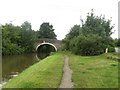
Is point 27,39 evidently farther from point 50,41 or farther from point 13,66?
point 13,66

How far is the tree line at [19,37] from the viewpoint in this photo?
80125 millimetres

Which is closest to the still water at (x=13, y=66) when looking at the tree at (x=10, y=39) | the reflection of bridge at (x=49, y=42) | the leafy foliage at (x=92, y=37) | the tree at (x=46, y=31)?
the leafy foliage at (x=92, y=37)

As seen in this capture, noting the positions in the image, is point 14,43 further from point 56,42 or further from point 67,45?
point 67,45

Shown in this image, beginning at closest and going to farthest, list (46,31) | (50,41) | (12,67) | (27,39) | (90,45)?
(12,67)
(90,45)
(27,39)
(50,41)
(46,31)

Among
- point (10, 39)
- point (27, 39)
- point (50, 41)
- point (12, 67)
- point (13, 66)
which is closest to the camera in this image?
point (12, 67)

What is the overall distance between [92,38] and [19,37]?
4689 centimetres

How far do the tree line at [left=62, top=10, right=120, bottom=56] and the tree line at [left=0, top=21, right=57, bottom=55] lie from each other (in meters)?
19.0

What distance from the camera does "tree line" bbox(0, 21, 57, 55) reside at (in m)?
80.1

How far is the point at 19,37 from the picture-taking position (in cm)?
9075

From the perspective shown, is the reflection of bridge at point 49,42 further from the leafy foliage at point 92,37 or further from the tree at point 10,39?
the leafy foliage at point 92,37

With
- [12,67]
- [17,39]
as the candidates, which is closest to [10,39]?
[17,39]

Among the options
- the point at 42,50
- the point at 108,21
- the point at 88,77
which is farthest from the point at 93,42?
the point at 42,50

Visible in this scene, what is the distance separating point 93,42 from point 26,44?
4828 centimetres

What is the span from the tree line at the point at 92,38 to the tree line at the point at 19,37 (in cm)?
1898
